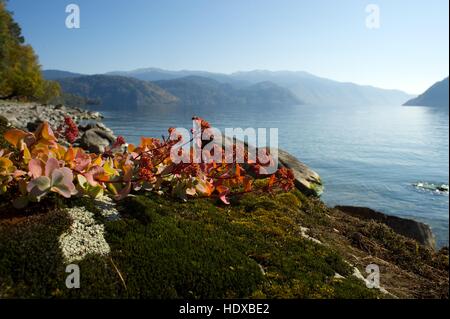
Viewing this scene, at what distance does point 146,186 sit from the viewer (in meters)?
7.32

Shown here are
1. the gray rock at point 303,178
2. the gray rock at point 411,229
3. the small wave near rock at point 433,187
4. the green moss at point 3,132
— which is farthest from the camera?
the small wave near rock at point 433,187

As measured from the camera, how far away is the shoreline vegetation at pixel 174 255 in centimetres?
469

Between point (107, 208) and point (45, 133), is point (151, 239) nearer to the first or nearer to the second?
point (107, 208)

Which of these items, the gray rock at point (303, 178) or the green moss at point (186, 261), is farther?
the gray rock at point (303, 178)

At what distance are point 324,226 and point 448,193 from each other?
32413mm

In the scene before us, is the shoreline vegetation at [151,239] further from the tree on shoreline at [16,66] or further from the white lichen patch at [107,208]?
the tree on shoreline at [16,66]

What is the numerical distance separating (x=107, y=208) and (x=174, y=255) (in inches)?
63.7

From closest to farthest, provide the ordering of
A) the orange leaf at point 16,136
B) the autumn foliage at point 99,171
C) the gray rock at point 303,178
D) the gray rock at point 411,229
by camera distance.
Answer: the autumn foliage at point 99,171 < the orange leaf at point 16,136 < the gray rock at point 303,178 < the gray rock at point 411,229

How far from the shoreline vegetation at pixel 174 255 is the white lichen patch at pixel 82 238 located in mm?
13

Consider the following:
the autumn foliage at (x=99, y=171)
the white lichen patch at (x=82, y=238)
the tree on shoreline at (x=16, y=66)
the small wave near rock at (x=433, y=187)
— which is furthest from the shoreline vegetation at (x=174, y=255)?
the tree on shoreline at (x=16, y=66)

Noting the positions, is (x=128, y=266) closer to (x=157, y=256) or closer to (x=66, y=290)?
(x=157, y=256)

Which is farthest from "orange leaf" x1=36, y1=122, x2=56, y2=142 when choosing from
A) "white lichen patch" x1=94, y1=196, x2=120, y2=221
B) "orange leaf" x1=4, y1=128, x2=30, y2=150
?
"white lichen patch" x1=94, y1=196, x2=120, y2=221

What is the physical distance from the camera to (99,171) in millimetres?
6184
